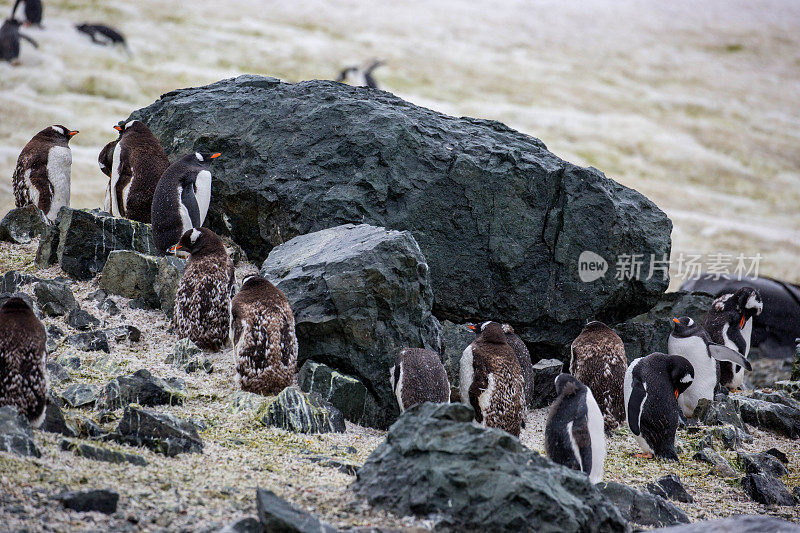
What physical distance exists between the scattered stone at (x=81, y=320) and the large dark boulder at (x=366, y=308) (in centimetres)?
189

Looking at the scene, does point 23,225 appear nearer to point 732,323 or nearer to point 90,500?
point 90,500

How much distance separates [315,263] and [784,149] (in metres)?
40.0

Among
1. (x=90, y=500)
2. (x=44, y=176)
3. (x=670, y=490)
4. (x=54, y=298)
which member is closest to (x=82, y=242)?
(x=54, y=298)

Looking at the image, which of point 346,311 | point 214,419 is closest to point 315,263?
point 346,311

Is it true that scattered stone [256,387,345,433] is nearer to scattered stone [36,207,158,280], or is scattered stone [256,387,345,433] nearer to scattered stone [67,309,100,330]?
scattered stone [67,309,100,330]

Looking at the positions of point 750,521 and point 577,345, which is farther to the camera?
point 577,345

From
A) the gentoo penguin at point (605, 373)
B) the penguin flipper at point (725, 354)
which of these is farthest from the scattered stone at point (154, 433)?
the penguin flipper at point (725, 354)

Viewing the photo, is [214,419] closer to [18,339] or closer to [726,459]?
[18,339]

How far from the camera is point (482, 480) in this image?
16.1ft

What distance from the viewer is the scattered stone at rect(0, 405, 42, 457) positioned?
4.86 meters

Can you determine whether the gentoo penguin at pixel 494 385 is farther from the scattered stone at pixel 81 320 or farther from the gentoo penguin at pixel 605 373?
the scattered stone at pixel 81 320

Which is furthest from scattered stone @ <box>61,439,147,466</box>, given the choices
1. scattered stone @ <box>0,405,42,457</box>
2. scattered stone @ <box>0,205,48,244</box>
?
scattered stone @ <box>0,205,48,244</box>

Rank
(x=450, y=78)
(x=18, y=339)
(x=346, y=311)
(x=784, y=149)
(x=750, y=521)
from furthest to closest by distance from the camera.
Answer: (x=450, y=78)
(x=784, y=149)
(x=346, y=311)
(x=18, y=339)
(x=750, y=521)

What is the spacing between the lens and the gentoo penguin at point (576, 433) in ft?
22.3
